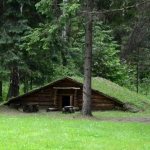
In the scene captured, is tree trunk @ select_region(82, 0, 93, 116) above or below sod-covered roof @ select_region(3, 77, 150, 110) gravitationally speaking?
above

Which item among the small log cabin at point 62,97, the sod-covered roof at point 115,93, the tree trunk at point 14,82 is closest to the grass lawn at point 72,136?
the small log cabin at point 62,97

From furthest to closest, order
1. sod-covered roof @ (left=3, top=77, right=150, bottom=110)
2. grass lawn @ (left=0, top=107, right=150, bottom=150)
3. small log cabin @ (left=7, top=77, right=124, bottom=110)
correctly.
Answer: sod-covered roof @ (left=3, top=77, right=150, bottom=110) → small log cabin @ (left=7, top=77, right=124, bottom=110) → grass lawn @ (left=0, top=107, right=150, bottom=150)

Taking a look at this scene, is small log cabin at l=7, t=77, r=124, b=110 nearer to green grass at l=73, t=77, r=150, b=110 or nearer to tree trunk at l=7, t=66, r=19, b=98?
green grass at l=73, t=77, r=150, b=110

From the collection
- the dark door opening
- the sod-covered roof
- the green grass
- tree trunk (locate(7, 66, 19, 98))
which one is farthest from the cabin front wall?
tree trunk (locate(7, 66, 19, 98))

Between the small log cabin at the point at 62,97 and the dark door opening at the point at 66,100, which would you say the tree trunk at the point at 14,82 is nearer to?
the small log cabin at the point at 62,97

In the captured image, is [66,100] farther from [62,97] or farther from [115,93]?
[115,93]

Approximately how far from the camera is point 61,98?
34.6 meters

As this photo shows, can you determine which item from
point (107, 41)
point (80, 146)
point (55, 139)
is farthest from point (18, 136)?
point (107, 41)

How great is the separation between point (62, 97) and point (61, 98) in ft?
0.96

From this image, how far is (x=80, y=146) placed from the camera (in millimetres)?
14938

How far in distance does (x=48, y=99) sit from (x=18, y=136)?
17973 mm

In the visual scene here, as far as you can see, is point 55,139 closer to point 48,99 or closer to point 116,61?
point 48,99

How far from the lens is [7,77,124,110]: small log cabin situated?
33.9 meters

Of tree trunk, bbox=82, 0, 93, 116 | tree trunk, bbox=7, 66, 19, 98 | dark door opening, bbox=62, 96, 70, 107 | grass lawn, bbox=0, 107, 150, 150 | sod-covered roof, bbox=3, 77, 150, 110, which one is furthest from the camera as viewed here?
dark door opening, bbox=62, 96, 70, 107
